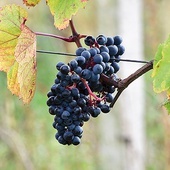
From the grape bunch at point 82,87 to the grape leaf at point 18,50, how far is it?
0.13 ft

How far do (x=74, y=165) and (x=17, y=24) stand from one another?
3.59 metres

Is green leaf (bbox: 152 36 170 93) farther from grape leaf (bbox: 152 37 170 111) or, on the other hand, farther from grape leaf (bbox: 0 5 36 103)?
grape leaf (bbox: 0 5 36 103)

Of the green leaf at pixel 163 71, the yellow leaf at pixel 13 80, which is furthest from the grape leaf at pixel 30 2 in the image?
the green leaf at pixel 163 71

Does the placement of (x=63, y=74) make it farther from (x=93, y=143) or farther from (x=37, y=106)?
(x=93, y=143)

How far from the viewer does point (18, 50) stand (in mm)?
744

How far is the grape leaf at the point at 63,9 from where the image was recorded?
0.75m

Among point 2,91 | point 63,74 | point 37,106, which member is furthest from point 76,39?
point 2,91

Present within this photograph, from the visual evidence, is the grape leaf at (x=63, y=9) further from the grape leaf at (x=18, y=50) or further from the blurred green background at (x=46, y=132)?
the blurred green background at (x=46, y=132)

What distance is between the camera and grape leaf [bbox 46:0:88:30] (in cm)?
75

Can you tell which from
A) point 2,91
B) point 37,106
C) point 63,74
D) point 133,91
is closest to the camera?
point 63,74

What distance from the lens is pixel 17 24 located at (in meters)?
0.80

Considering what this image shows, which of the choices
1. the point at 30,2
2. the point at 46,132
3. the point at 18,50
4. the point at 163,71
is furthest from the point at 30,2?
the point at 46,132

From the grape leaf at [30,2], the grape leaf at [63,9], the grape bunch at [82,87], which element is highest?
the grape leaf at [30,2]

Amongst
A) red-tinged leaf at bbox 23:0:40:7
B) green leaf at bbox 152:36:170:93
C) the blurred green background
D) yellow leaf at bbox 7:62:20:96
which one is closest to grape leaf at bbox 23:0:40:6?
red-tinged leaf at bbox 23:0:40:7
